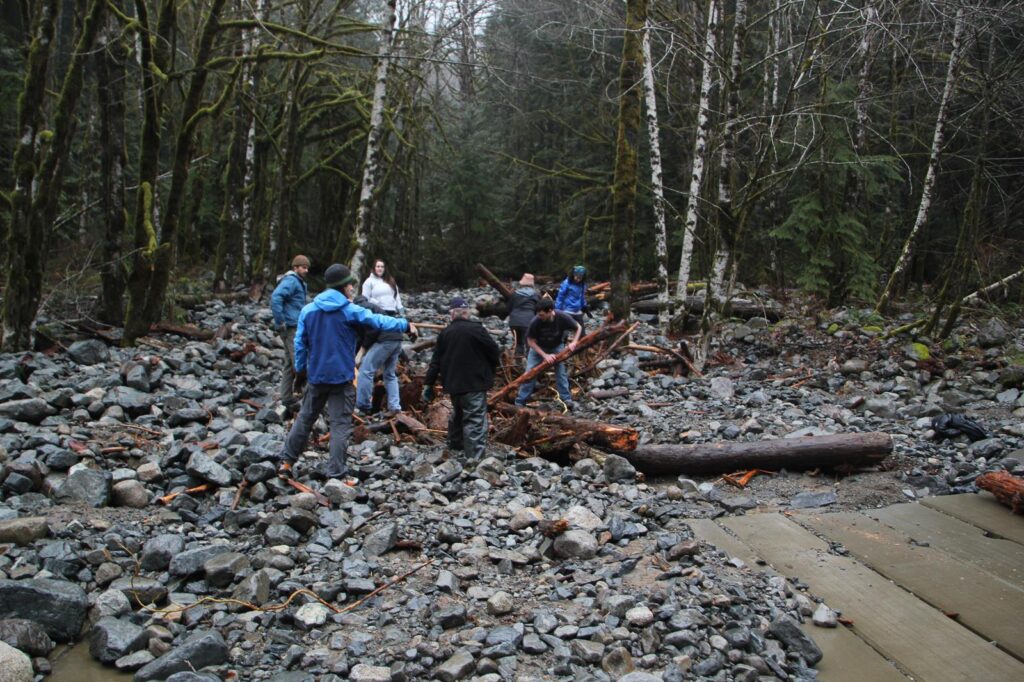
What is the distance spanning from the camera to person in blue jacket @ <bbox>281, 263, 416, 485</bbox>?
7090mm

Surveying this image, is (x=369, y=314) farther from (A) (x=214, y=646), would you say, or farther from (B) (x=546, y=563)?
(A) (x=214, y=646)

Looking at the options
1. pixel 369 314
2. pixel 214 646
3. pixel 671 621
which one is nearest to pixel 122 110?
pixel 369 314

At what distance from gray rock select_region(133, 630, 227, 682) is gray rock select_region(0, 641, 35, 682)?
0.58 metres

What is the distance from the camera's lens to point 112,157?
12578 mm

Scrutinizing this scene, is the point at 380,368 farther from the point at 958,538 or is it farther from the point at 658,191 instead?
the point at 658,191

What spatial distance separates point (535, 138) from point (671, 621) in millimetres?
32190

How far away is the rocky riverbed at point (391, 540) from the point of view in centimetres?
439

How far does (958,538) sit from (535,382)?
5.77 metres

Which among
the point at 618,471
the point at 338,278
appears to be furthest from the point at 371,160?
the point at 618,471

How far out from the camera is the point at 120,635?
4.37 m

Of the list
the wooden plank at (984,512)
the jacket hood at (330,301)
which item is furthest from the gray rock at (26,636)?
the wooden plank at (984,512)

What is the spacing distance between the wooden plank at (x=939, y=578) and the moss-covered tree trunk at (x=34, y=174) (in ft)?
36.8

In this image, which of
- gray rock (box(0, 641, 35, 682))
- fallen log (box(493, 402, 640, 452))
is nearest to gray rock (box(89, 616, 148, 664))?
gray rock (box(0, 641, 35, 682))

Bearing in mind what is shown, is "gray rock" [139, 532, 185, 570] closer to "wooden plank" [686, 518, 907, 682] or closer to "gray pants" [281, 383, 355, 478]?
"gray pants" [281, 383, 355, 478]
